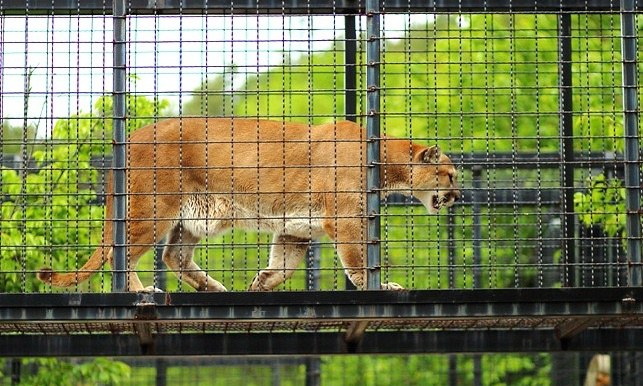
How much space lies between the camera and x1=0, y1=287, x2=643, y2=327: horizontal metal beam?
31.3 feet

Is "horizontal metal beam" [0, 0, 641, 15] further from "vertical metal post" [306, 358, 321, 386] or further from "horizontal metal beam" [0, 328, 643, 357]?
"vertical metal post" [306, 358, 321, 386]

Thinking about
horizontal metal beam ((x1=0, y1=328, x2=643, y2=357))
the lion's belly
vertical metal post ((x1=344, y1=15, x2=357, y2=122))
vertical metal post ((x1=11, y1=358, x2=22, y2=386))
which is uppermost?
vertical metal post ((x1=344, y1=15, x2=357, y2=122))

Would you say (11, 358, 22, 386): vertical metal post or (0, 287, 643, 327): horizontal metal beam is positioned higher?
(0, 287, 643, 327): horizontal metal beam

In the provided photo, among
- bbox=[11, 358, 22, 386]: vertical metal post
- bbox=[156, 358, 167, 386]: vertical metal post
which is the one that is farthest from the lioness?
bbox=[156, 358, 167, 386]: vertical metal post

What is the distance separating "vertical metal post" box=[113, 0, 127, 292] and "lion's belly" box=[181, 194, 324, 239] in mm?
2217

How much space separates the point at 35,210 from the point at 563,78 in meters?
5.88

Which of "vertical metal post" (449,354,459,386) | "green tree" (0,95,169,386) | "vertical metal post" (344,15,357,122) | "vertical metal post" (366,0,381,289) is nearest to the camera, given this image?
"vertical metal post" (366,0,381,289)

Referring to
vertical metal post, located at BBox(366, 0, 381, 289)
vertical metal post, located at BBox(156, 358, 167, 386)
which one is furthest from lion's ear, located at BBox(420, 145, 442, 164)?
vertical metal post, located at BBox(156, 358, 167, 386)

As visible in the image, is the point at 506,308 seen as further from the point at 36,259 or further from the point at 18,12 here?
the point at 36,259

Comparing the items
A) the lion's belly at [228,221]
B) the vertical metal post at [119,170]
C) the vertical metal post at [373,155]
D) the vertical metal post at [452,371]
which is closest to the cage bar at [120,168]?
the vertical metal post at [119,170]

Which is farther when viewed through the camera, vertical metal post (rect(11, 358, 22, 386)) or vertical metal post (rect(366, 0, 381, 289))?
vertical metal post (rect(11, 358, 22, 386))

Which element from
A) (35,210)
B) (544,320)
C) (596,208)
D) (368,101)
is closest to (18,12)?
(35,210)

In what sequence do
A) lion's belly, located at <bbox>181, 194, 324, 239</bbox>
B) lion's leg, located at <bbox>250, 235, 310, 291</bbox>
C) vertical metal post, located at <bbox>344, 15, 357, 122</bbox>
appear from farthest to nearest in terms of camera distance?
lion's leg, located at <bbox>250, 235, 310, 291</bbox> → lion's belly, located at <bbox>181, 194, 324, 239</bbox> → vertical metal post, located at <bbox>344, 15, 357, 122</bbox>

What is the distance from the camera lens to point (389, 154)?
42.6 feet
